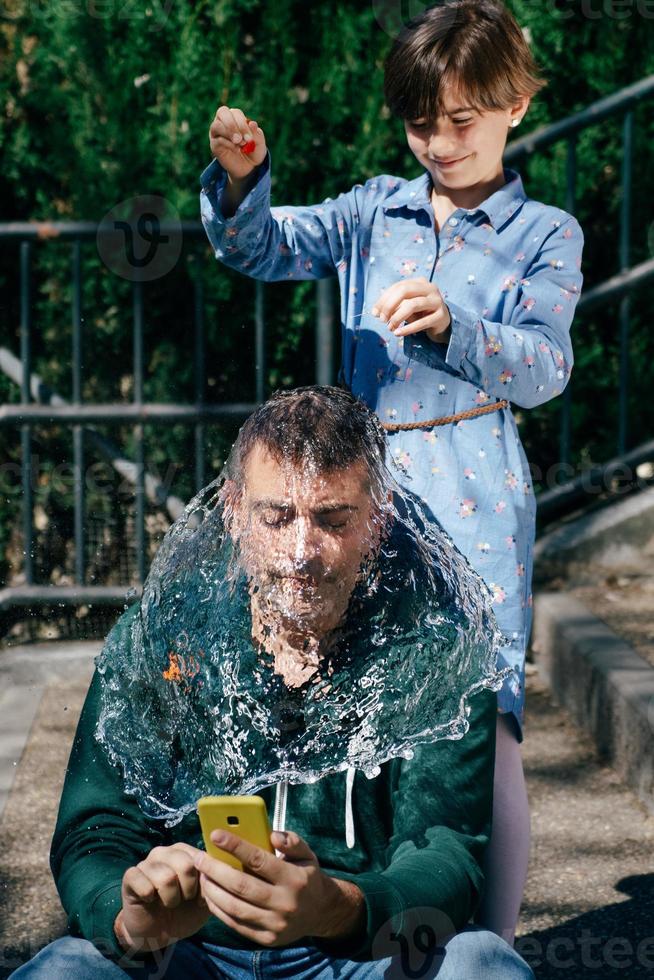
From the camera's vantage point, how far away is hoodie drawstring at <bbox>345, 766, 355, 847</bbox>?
6.46ft

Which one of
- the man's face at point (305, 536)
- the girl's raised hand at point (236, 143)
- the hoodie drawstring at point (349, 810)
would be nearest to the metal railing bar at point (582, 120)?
the girl's raised hand at point (236, 143)

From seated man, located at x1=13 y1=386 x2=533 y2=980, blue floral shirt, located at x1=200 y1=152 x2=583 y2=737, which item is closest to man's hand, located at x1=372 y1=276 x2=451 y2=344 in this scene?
seated man, located at x1=13 y1=386 x2=533 y2=980

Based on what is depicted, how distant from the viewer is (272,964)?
1.98 metres

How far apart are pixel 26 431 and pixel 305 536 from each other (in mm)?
2921

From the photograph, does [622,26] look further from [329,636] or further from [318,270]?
[329,636]

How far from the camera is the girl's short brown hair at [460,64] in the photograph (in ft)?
8.06

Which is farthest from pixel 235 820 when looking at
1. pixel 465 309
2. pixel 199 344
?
pixel 199 344

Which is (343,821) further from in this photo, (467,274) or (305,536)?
(467,274)

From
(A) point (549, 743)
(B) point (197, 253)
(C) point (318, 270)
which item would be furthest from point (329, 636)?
(B) point (197, 253)

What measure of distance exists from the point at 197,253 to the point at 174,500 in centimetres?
84

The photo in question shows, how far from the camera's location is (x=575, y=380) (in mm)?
5117

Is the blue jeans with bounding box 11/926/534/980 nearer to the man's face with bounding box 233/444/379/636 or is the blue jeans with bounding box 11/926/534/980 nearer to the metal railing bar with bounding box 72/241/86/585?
the man's face with bounding box 233/444/379/636

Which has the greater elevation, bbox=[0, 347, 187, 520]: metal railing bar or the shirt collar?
the shirt collar

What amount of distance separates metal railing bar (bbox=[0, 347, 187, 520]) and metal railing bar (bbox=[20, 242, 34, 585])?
96mm
